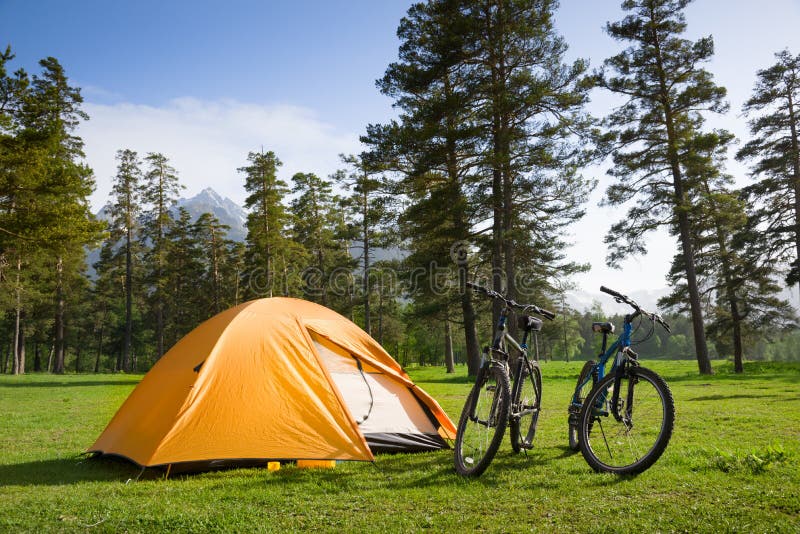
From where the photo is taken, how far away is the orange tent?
5094 millimetres

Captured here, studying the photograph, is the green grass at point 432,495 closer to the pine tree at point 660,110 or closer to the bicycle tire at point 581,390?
the bicycle tire at point 581,390

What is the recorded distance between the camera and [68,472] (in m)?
5.30

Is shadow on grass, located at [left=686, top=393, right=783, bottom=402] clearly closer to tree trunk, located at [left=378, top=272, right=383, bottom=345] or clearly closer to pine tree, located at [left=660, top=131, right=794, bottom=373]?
pine tree, located at [left=660, top=131, right=794, bottom=373]

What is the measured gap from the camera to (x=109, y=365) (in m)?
71.6

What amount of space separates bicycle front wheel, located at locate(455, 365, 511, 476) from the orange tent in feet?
3.44

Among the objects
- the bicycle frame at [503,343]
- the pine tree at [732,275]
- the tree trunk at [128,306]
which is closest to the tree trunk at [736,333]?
the pine tree at [732,275]

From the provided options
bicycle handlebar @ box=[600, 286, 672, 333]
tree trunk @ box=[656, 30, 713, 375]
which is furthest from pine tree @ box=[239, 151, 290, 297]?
bicycle handlebar @ box=[600, 286, 672, 333]

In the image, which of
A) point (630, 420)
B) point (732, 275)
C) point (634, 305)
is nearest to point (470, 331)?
point (732, 275)

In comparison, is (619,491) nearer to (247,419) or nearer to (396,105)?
(247,419)

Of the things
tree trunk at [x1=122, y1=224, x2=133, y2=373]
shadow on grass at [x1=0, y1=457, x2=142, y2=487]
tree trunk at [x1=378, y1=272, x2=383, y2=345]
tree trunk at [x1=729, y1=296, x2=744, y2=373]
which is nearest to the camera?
shadow on grass at [x1=0, y1=457, x2=142, y2=487]

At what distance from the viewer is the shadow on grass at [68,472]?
193 inches

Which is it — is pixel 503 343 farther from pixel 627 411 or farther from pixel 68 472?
pixel 68 472

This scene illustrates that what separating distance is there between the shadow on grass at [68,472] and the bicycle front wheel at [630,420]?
4210mm

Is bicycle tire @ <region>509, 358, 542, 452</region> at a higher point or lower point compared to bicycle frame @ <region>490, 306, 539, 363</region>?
lower
